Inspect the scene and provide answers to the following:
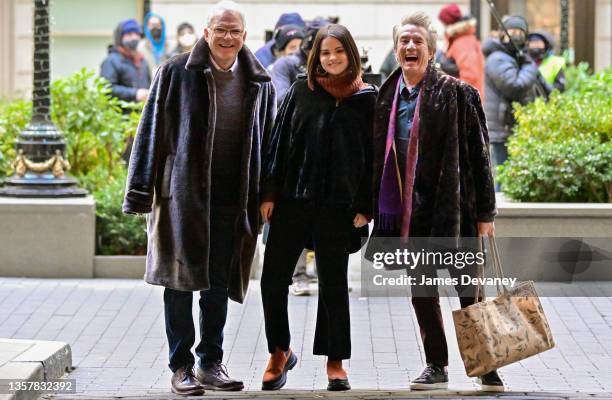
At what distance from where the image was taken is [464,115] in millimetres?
6875

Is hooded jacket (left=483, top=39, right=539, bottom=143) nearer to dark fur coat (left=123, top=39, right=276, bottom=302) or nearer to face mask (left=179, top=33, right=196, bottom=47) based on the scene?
face mask (left=179, top=33, right=196, bottom=47)

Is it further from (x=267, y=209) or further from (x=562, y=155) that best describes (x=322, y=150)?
(x=562, y=155)

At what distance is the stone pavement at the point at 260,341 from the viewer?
7.41 meters

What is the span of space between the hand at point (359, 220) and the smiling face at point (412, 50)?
74cm

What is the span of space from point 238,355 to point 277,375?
111 cm

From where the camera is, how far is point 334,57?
691 cm

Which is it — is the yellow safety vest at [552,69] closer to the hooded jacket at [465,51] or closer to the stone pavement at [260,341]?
the hooded jacket at [465,51]

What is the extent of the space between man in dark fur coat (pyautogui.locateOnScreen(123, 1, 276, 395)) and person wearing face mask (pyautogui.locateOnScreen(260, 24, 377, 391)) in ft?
0.46

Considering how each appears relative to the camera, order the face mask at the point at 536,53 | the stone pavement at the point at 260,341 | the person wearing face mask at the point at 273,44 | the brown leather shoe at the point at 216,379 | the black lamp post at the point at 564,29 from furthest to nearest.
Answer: the black lamp post at the point at 564,29, the face mask at the point at 536,53, the person wearing face mask at the point at 273,44, the stone pavement at the point at 260,341, the brown leather shoe at the point at 216,379

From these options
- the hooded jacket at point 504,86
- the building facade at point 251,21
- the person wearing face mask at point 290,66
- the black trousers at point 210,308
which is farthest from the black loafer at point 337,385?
the building facade at point 251,21

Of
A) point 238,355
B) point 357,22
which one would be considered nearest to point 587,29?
point 357,22

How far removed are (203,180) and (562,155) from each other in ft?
15.3

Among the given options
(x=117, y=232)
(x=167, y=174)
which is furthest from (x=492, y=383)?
(x=117, y=232)

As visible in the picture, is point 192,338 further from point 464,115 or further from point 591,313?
point 591,313
